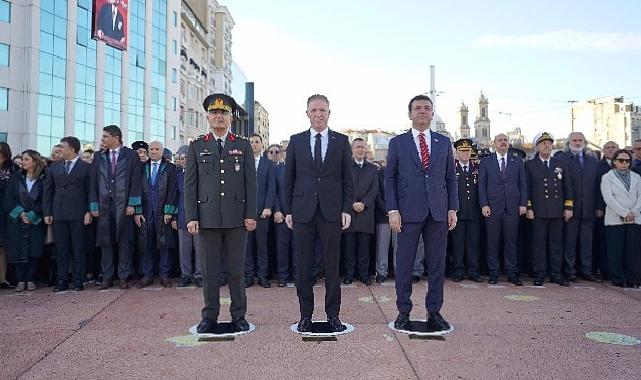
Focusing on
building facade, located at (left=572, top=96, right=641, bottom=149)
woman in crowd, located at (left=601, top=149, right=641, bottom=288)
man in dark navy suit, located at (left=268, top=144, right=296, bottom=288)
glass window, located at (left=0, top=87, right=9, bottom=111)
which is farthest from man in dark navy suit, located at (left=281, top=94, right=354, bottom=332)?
building facade, located at (left=572, top=96, right=641, bottom=149)

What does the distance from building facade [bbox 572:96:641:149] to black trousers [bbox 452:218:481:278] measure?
7779 cm

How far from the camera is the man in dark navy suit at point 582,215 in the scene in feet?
24.3

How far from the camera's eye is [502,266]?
8.02 meters

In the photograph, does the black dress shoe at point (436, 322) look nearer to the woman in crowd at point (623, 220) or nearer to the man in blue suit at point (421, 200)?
the man in blue suit at point (421, 200)

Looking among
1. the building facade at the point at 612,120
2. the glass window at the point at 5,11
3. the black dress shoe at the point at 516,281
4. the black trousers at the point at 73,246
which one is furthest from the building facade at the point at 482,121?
the black trousers at the point at 73,246

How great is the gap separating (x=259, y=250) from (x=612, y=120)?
84910 millimetres

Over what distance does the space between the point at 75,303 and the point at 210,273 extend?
7.37 feet

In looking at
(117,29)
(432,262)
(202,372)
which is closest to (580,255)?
(432,262)

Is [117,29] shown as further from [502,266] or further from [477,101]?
[477,101]

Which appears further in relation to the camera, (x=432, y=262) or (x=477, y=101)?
(x=477, y=101)

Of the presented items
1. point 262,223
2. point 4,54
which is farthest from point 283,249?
point 4,54

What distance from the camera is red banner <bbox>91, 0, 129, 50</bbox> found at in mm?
39562

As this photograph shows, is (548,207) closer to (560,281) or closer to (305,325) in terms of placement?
(560,281)

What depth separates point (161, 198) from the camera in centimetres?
725
